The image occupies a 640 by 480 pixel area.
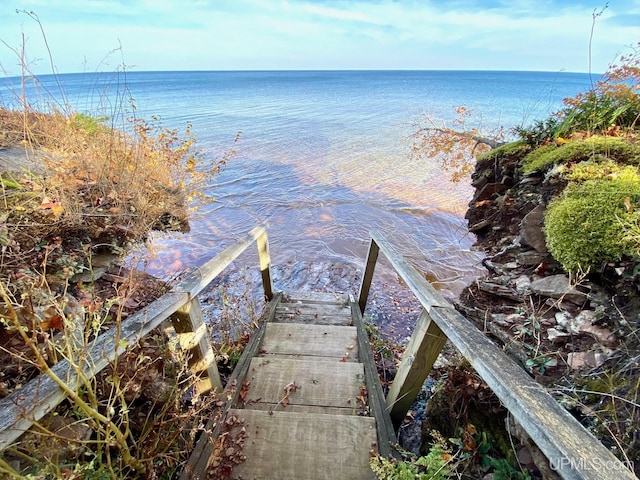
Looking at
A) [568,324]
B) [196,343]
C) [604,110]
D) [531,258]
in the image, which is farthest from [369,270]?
[604,110]

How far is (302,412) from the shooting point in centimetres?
213

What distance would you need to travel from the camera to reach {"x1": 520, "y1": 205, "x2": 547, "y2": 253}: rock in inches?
128

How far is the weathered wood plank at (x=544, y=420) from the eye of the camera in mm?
778

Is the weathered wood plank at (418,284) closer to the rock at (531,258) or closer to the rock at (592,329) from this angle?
the rock at (592,329)

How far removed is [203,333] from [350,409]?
3.77 ft

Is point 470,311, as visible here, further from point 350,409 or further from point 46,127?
point 46,127

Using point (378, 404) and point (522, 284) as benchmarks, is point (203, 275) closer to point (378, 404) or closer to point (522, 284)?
point (378, 404)

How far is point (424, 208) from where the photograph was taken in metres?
8.99

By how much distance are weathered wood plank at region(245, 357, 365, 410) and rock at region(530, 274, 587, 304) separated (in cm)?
167

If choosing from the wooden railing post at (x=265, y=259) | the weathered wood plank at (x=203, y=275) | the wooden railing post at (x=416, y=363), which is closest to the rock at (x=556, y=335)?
the wooden railing post at (x=416, y=363)

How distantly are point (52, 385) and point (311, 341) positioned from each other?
2259mm

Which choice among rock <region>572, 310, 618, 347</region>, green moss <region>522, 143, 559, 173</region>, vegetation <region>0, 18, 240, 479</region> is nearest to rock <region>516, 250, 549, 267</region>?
rock <region>572, 310, 618, 347</region>

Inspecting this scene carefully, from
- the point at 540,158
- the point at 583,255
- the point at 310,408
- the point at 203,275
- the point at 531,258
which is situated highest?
the point at 540,158

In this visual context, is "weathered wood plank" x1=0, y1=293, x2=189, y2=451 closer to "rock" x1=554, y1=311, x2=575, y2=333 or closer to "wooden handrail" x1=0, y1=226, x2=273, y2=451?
"wooden handrail" x1=0, y1=226, x2=273, y2=451
